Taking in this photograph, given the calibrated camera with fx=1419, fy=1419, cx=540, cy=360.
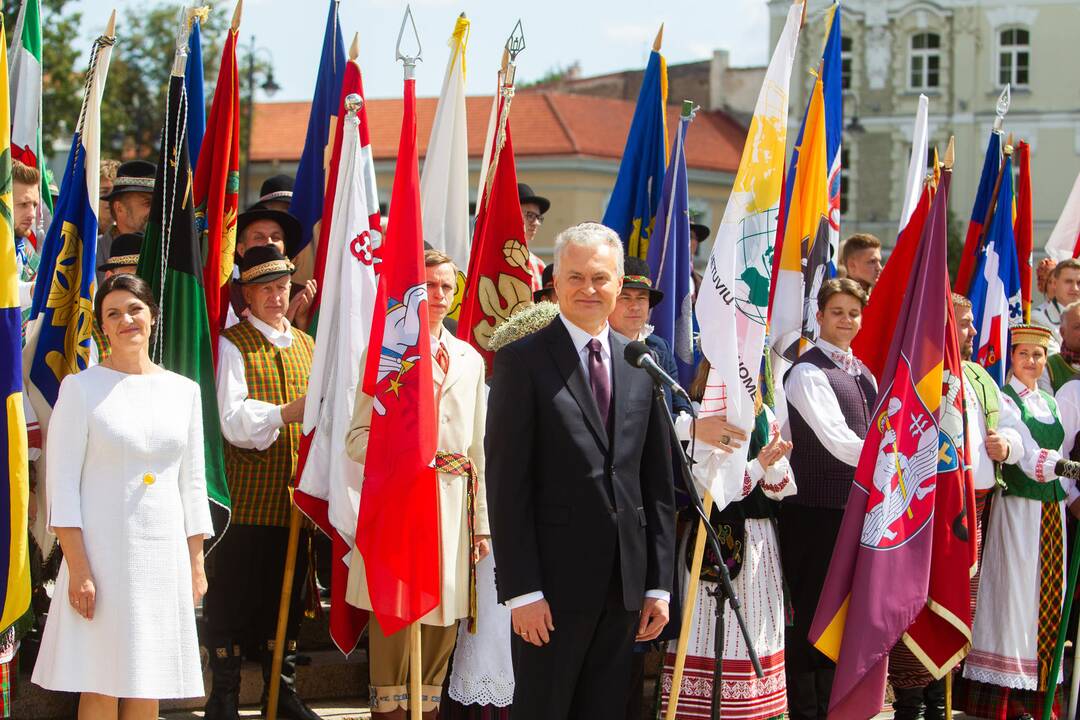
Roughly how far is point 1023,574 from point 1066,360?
1578 millimetres

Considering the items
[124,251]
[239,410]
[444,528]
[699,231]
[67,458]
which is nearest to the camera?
[67,458]

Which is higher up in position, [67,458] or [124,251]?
[124,251]

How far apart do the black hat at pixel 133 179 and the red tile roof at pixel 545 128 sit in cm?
3518

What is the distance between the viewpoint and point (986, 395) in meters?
7.39

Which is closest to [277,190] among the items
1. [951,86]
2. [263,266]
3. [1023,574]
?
[263,266]

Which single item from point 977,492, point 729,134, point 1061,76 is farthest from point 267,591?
point 729,134

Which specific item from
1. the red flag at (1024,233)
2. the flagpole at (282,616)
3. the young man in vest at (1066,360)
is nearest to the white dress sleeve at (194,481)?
the flagpole at (282,616)

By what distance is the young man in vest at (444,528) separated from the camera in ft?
19.5

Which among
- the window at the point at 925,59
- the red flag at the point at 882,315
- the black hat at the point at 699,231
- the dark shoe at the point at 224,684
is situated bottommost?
the dark shoe at the point at 224,684

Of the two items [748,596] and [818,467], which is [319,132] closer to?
[818,467]

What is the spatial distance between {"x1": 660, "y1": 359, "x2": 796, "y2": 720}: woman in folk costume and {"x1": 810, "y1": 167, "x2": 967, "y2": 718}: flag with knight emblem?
250 millimetres

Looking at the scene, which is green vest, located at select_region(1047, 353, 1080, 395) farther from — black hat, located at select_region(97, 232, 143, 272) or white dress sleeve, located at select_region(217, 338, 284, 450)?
black hat, located at select_region(97, 232, 143, 272)

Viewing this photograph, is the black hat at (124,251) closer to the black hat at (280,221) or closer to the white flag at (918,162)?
the black hat at (280,221)

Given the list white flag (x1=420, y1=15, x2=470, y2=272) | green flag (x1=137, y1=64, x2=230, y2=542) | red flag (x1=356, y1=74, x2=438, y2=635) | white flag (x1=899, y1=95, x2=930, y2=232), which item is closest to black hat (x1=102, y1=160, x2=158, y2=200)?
green flag (x1=137, y1=64, x2=230, y2=542)
